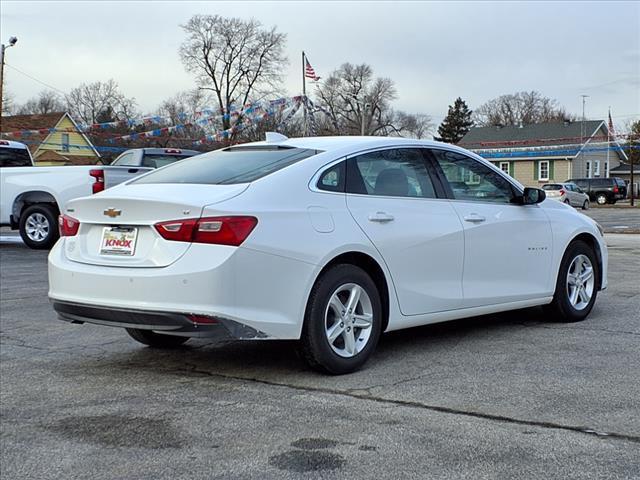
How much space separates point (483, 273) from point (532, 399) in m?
1.78

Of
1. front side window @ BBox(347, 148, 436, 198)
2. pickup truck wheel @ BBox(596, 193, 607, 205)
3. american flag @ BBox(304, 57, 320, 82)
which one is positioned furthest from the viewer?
pickup truck wheel @ BBox(596, 193, 607, 205)

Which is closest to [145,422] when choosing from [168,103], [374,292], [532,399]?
[374,292]

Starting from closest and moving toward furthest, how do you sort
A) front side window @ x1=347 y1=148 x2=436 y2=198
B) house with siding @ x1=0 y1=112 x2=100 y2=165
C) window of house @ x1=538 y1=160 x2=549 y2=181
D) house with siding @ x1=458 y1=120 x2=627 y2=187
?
front side window @ x1=347 y1=148 x2=436 y2=198, house with siding @ x1=0 y1=112 x2=100 y2=165, house with siding @ x1=458 y1=120 x2=627 y2=187, window of house @ x1=538 y1=160 x2=549 y2=181

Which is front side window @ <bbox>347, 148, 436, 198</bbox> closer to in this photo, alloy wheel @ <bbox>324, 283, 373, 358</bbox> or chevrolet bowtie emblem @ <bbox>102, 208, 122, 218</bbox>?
alloy wheel @ <bbox>324, 283, 373, 358</bbox>

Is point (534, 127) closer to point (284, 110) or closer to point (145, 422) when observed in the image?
point (284, 110)

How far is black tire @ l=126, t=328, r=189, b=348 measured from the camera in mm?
5848

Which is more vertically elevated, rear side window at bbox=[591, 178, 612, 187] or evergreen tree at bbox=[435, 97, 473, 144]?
evergreen tree at bbox=[435, 97, 473, 144]

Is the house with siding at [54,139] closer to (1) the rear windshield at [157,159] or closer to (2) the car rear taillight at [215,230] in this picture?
(1) the rear windshield at [157,159]

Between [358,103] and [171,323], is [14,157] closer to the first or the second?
[171,323]

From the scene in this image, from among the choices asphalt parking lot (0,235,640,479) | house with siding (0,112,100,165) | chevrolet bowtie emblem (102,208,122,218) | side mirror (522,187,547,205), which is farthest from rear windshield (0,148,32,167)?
house with siding (0,112,100,165)

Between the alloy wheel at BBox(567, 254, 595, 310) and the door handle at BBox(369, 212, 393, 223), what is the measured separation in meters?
2.31

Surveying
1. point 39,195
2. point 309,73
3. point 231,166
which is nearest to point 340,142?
point 231,166

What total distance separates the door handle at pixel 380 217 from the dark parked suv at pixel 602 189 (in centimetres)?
4883

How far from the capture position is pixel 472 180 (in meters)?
6.17
